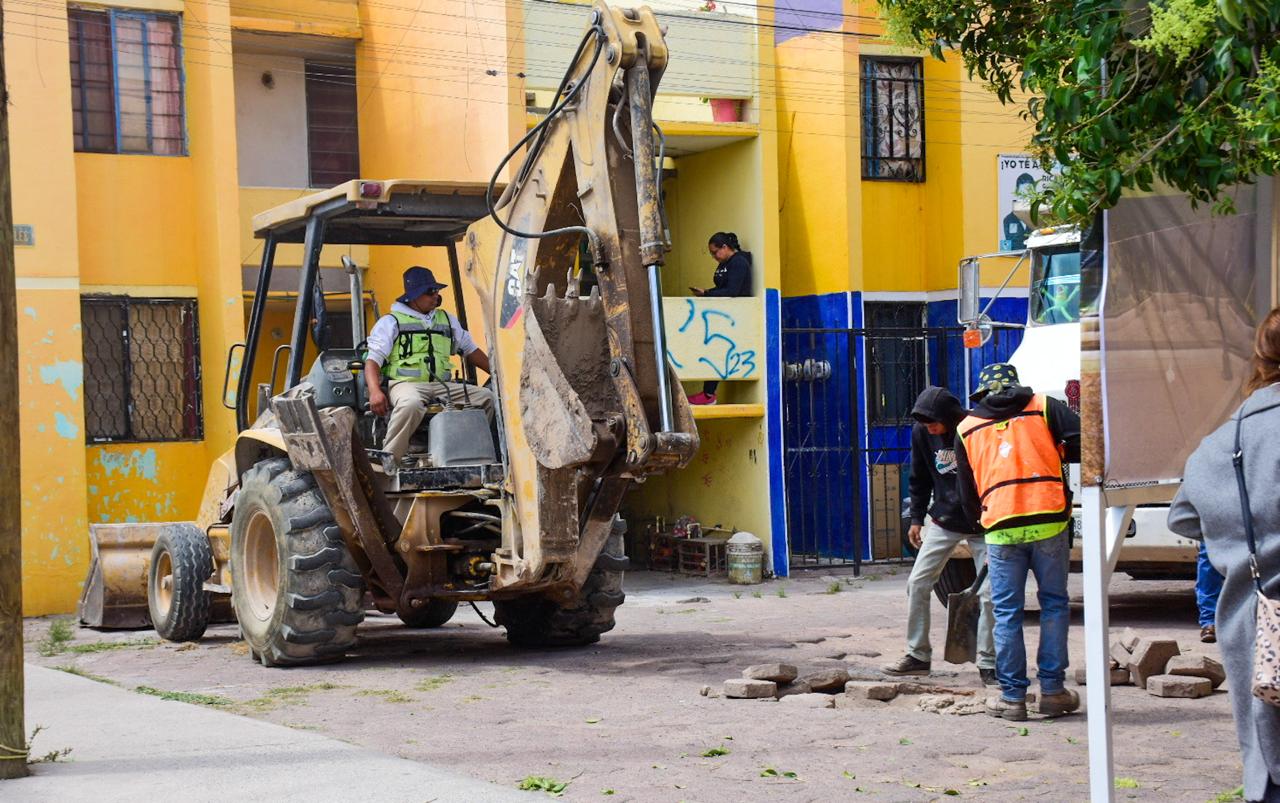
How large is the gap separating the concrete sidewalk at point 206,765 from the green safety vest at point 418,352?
2.84 meters

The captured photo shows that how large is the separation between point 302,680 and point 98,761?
2945 millimetres

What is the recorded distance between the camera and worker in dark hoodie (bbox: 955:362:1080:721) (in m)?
8.18

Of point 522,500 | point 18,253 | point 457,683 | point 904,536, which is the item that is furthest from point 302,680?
point 904,536

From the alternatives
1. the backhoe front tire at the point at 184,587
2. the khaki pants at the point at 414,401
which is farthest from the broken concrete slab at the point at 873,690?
the backhoe front tire at the point at 184,587

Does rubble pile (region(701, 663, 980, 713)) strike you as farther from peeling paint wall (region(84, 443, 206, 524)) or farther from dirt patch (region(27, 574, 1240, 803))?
peeling paint wall (region(84, 443, 206, 524))

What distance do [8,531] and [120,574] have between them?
6756 millimetres

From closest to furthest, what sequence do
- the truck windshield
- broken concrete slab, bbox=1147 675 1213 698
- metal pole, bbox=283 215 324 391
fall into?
broken concrete slab, bbox=1147 675 1213 698 < metal pole, bbox=283 215 324 391 < the truck windshield

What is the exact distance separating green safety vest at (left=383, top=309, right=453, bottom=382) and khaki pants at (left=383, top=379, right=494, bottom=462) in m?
0.07

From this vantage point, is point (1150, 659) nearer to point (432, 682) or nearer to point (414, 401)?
point (432, 682)

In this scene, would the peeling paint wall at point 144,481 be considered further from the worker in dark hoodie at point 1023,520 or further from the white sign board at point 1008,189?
the worker in dark hoodie at point 1023,520

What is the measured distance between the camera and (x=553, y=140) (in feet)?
32.6

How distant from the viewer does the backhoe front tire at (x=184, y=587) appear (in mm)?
12328

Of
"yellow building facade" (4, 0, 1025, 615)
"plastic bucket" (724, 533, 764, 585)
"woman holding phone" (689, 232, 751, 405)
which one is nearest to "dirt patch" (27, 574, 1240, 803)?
"yellow building facade" (4, 0, 1025, 615)

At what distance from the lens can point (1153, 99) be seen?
540cm
